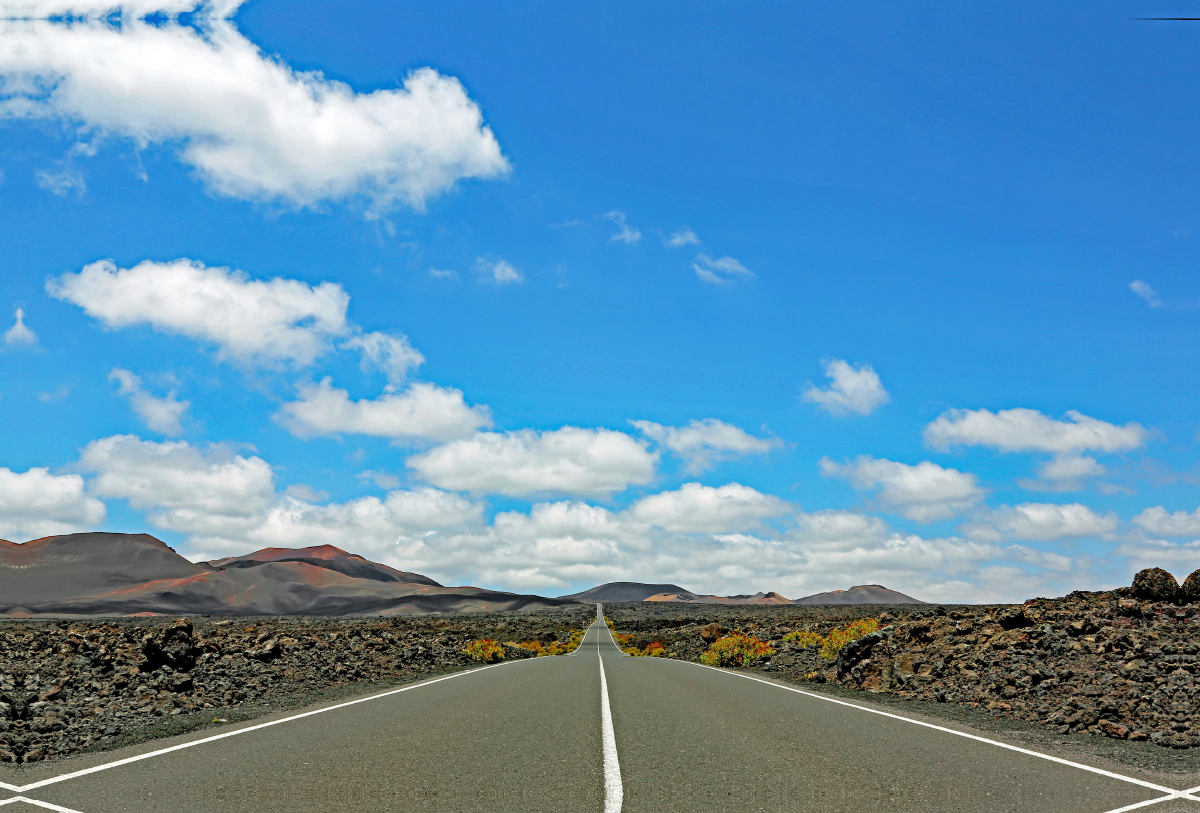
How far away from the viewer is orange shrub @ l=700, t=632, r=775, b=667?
33.7 metres

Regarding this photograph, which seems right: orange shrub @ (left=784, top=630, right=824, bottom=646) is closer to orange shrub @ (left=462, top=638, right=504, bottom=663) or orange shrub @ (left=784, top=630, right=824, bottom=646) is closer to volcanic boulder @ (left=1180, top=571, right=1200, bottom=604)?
orange shrub @ (left=462, top=638, right=504, bottom=663)

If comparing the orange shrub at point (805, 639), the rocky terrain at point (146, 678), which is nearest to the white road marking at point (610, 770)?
the rocky terrain at point (146, 678)

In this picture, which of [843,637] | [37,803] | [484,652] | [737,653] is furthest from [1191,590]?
[484,652]

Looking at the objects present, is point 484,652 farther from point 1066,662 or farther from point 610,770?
point 610,770

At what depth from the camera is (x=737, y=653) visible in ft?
114

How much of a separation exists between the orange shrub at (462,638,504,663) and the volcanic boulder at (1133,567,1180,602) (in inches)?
981

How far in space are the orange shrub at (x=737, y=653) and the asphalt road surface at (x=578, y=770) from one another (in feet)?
68.4

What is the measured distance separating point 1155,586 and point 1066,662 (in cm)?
679

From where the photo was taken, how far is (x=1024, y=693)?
16.1 meters

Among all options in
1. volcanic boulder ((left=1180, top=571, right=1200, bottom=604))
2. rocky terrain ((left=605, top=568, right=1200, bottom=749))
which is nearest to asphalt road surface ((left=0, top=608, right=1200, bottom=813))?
rocky terrain ((left=605, top=568, right=1200, bottom=749))

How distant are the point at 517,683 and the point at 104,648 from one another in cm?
966

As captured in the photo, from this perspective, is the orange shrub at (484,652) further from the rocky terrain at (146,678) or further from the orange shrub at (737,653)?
the orange shrub at (737,653)

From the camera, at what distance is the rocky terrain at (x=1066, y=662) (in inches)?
517

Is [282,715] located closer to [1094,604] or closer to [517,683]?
[517,683]
